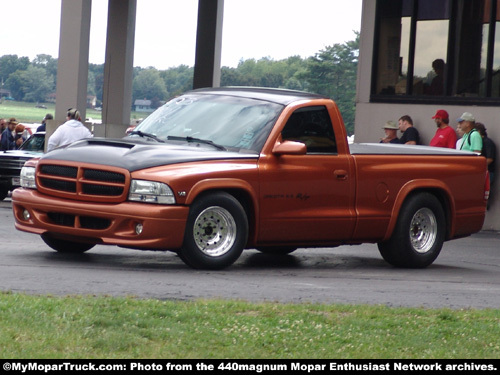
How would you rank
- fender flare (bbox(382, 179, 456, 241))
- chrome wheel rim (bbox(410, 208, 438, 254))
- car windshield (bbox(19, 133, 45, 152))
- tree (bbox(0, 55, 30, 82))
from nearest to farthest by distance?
fender flare (bbox(382, 179, 456, 241)) < chrome wheel rim (bbox(410, 208, 438, 254)) < car windshield (bbox(19, 133, 45, 152)) < tree (bbox(0, 55, 30, 82))

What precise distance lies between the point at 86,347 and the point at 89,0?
1907 cm

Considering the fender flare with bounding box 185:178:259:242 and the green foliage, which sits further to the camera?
the green foliage

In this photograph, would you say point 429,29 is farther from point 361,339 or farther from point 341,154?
point 361,339

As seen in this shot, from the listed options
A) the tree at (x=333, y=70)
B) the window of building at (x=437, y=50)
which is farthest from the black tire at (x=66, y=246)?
the tree at (x=333, y=70)

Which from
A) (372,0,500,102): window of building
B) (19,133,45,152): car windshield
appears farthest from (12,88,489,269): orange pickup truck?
(19,133,45,152): car windshield

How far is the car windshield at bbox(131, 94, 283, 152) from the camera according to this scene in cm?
1116

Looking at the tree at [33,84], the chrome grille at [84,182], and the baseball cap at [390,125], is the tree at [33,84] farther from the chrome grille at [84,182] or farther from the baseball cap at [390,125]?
the chrome grille at [84,182]

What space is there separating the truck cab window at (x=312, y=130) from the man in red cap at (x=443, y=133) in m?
7.57

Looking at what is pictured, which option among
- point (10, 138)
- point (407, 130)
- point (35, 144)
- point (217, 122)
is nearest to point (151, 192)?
point (217, 122)

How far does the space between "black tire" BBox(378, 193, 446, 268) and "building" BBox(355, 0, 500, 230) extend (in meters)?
7.55

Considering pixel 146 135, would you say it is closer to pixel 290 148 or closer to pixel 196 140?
pixel 196 140

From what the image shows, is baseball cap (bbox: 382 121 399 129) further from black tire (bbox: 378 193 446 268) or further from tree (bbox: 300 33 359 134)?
tree (bbox: 300 33 359 134)

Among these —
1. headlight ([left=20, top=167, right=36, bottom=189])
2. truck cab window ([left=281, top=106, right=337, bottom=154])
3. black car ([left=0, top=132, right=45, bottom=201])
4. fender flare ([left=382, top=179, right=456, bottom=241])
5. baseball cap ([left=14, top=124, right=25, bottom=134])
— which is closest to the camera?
headlight ([left=20, top=167, right=36, bottom=189])

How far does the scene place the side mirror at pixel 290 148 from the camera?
431 inches
